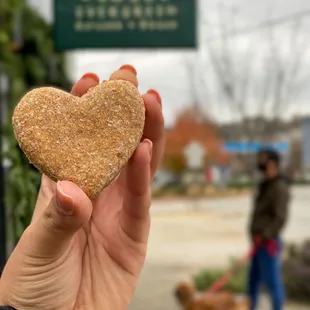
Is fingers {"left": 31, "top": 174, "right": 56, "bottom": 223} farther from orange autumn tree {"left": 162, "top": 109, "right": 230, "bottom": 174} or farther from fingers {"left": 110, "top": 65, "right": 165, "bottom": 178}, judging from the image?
orange autumn tree {"left": 162, "top": 109, "right": 230, "bottom": 174}

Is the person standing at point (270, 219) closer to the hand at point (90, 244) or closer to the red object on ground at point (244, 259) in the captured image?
the red object on ground at point (244, 259)

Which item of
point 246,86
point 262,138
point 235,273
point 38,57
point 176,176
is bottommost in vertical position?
point 176,176

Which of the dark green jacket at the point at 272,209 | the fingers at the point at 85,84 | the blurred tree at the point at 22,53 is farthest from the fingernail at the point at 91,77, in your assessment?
the dark green jacket at the point at 272,209

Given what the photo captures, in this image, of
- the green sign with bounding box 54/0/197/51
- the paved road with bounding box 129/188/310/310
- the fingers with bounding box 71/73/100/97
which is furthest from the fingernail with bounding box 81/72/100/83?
the paved road with bounding box 129/188/310/310

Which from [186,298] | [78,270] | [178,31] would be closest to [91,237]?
[78,270]

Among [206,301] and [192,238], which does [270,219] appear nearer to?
[206,301]

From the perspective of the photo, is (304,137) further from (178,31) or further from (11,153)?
(11,153)

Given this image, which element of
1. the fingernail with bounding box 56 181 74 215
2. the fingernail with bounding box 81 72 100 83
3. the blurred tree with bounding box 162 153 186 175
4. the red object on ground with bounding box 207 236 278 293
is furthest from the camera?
the blurred tree with bounding box 162 153 186 175
